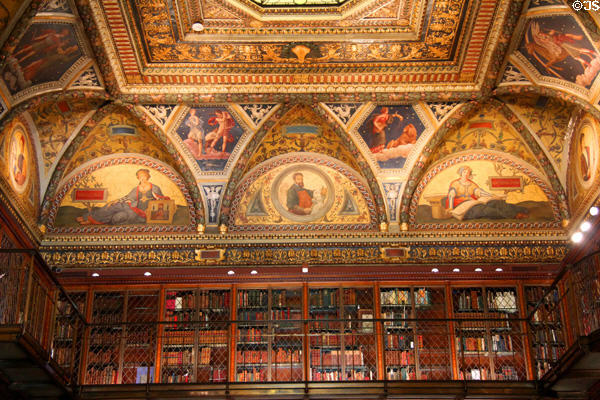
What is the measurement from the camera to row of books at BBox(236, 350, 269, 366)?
11180 millimetres

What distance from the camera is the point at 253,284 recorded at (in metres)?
11.7

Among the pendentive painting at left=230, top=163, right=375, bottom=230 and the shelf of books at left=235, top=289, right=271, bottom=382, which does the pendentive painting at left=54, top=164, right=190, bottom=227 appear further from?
the shelf of books at left=235, top=289, right=271, bottom=382

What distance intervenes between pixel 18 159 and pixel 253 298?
3.98 metres

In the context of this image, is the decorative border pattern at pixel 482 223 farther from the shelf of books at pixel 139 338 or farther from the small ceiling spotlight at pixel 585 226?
the shelf of books at pixel 139 338

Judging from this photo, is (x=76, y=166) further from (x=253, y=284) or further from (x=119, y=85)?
(x=253, y=284)

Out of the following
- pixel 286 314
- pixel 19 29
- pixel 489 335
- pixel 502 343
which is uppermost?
pixel 19 29

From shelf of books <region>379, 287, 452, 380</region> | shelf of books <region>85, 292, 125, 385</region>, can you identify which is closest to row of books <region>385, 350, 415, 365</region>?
shelf of books <region>379, 287, 452, 380</region>

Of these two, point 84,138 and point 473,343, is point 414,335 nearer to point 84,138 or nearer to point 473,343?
point 473,343

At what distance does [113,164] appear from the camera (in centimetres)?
1223

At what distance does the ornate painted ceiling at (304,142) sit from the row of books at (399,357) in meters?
1.41

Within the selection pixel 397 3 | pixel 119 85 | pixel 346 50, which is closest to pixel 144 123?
pixel 119 85

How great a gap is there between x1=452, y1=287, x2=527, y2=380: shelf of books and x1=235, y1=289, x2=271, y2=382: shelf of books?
2.86 metres

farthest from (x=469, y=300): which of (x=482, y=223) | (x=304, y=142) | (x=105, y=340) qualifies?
(x=105, y=340)

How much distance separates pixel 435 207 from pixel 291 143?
8.26ft
